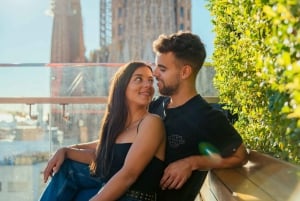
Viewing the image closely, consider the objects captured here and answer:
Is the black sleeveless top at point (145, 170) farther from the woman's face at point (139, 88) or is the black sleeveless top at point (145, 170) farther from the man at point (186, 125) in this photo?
the woman's face at point (139, 88)

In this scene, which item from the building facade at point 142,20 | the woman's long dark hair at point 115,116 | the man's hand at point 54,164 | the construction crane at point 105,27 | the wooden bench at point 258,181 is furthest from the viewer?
the building facade at point 142,20

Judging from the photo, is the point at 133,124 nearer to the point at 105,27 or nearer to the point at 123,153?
the point at 123,153

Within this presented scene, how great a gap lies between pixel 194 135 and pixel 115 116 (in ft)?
1.09

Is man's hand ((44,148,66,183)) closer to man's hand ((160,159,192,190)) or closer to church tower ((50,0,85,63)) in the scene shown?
man's hand ((160,159,192,190))

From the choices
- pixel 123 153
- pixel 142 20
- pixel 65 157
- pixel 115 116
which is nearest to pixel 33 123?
pixel 65 157

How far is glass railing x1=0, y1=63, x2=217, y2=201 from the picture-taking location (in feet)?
11.4

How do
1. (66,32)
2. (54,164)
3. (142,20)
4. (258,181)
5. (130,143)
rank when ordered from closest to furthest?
(258,181), (130,143), (54,164), (66,32), (142,20)

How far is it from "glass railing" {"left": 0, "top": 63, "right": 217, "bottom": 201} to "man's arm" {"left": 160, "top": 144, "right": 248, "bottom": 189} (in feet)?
5.53

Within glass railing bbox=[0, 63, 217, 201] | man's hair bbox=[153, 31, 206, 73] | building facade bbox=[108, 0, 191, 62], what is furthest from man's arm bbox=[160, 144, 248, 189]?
building facade bbox=[108, 0, 191, 62]

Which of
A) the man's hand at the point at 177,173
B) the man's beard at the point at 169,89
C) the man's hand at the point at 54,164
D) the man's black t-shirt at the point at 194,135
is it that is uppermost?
the man's beard at the point at 169,89

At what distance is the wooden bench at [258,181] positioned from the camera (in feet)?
4.08

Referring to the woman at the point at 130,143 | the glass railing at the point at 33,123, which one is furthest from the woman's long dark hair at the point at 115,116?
the glass railing at the point at 33,123

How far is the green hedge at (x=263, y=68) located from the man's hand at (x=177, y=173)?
0.33 meters

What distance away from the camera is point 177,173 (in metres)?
1.74
